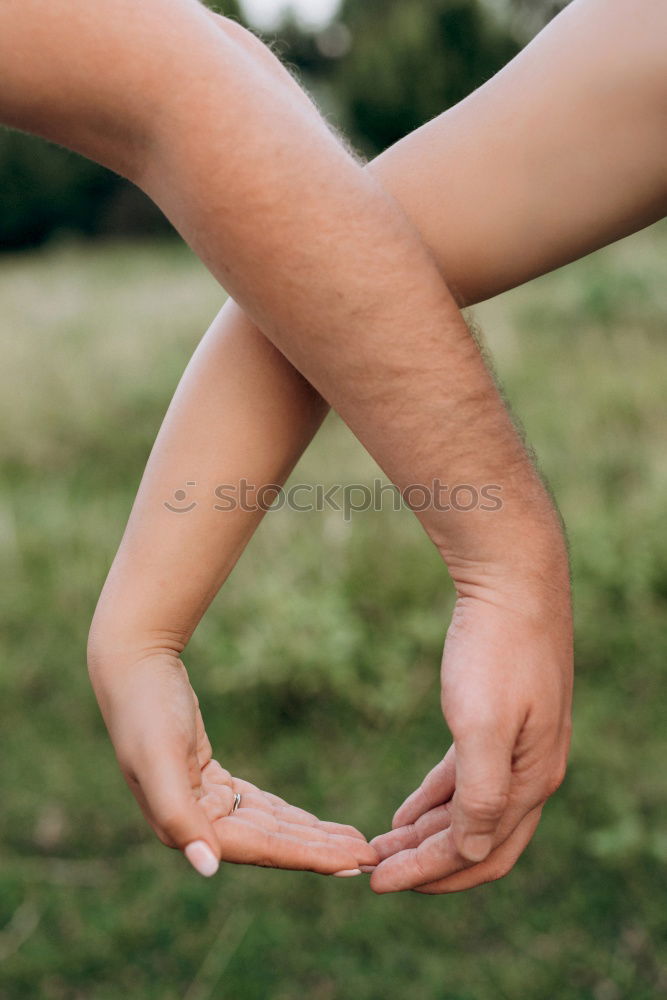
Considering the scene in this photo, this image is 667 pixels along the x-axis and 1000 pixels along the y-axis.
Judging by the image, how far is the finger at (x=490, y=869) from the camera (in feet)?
2.77

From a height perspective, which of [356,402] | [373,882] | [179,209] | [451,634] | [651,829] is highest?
[179,209]

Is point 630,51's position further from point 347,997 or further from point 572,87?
point 347,997

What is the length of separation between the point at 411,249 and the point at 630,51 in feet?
→ 0.96

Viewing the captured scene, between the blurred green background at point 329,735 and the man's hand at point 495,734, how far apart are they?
426mm

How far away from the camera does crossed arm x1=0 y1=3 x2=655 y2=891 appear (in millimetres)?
714

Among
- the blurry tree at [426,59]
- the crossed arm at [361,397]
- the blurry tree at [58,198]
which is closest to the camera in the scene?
the crossed arm at [361,397]

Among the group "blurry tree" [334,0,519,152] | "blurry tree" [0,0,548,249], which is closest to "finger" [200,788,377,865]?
"blurry tree" [0,0,548,249]

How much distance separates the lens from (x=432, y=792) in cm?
87

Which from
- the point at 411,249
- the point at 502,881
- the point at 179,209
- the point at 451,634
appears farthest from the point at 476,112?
the point at 502,881

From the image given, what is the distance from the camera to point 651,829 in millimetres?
1324

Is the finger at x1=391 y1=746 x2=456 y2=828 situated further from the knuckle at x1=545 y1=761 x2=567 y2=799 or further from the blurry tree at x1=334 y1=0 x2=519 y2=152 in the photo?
the blurry tree at x1=334 y1=0 x2=519 y2=152

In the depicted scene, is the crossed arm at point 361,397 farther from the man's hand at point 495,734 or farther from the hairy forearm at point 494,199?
the hairy forearm at point 494,199

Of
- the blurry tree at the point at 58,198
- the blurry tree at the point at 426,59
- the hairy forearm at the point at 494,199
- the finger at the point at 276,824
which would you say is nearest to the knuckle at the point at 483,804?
the finger at the point at 276,824

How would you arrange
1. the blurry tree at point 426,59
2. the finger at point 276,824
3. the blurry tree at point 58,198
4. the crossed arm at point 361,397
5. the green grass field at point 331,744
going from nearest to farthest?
the crossed arm at point 361,397 → the finger at point 276,824 → the green grass field at point 331,744 → the blurry tree at point 426,59 → the blurry tree at point 58,198
